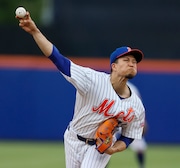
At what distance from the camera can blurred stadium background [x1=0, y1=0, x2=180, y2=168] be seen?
15.3m

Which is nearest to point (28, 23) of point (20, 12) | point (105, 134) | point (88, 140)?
point (20, 12)

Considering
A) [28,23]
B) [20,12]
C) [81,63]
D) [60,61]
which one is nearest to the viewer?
[20,12]

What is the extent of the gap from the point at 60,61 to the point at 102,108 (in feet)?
2.51

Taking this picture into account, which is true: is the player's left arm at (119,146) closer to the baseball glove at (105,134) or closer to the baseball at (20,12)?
the baseball glove at (105,134)

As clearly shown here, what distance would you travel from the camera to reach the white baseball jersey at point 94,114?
8.30 metres

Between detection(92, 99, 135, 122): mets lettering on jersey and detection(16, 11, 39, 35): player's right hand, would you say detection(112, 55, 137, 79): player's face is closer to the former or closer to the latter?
detection(92, 99, 135, 122): mets lettering on jersey

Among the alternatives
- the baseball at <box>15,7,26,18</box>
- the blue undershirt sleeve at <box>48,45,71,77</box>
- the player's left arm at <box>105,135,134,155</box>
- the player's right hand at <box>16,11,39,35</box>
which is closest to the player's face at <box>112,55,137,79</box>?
the blue undershirt sleeve at <box>48,45,71,77</box>

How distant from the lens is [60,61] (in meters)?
7.87

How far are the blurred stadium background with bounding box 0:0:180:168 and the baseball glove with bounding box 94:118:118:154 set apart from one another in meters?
4.49

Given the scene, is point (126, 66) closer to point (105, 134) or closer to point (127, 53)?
point (127, 53)

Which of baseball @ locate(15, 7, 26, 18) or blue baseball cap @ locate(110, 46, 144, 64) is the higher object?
baseball @ locate(15, 7, 26, 18)

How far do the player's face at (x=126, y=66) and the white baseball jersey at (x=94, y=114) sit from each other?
0.19 meters

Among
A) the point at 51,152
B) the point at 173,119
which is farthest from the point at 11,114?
the point at 173,119

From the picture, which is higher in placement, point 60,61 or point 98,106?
point 60,61
